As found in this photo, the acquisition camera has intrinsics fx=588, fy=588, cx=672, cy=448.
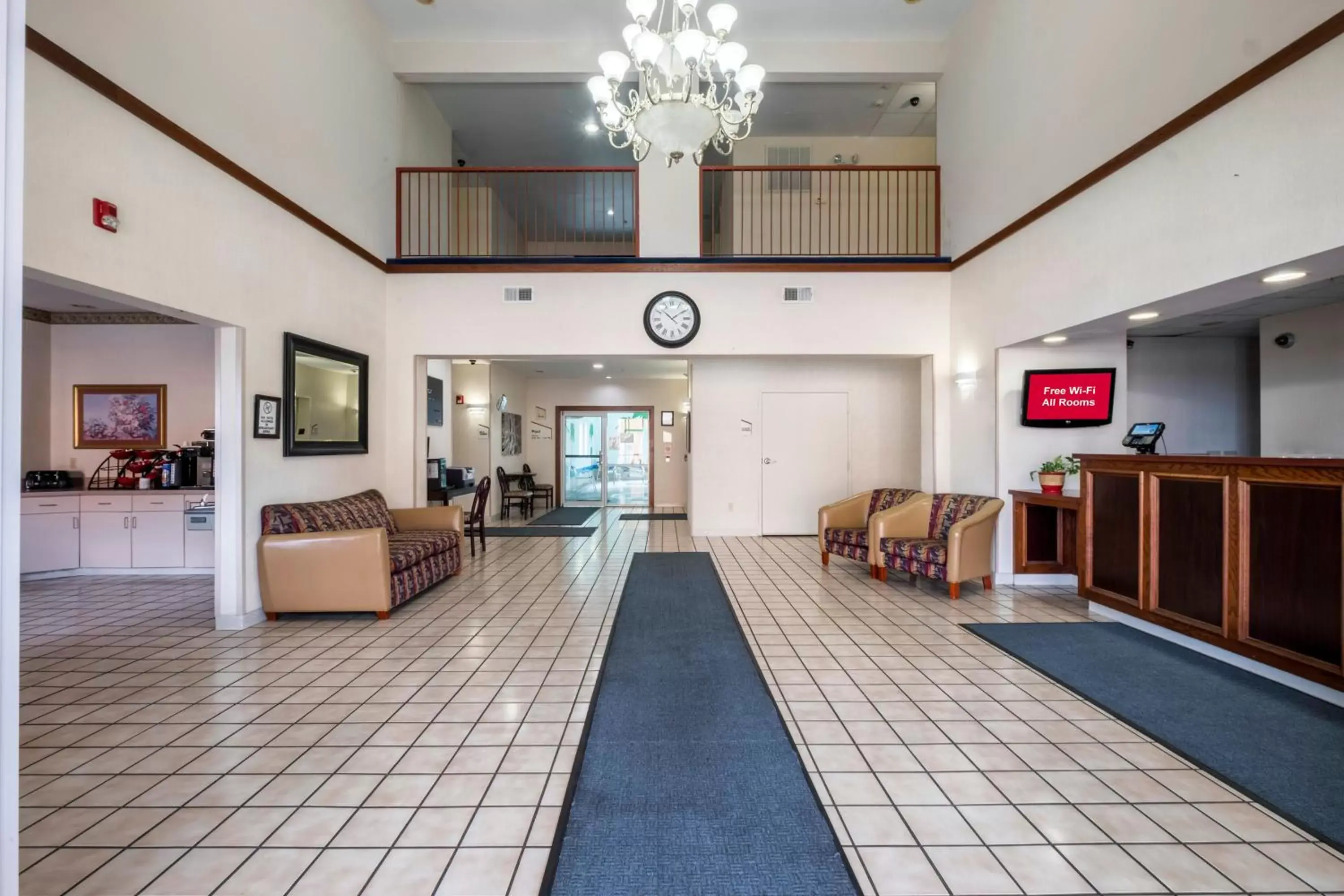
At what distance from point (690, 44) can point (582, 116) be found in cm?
516

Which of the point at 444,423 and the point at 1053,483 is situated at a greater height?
the point at 444,423

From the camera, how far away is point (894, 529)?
5.40m

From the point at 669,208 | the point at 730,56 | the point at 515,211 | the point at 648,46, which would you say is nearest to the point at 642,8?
the point at 648,46

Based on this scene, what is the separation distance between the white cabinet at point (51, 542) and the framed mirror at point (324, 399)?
2882 mm

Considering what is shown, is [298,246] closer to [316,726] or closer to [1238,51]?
[316,726]

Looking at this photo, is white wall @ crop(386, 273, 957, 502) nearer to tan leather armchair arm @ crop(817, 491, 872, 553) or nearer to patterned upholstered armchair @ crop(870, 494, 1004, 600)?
tan leather armchair arm @ crop(817, 491, 872, 553)

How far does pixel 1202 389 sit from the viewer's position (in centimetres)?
666

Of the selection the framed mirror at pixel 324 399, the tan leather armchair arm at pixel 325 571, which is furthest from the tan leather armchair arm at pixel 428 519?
the tan leather armchair arm at pixel 325 571

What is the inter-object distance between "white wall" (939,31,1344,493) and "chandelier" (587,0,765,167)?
248 centimetres

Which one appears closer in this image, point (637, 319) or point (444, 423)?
point (637, 319)

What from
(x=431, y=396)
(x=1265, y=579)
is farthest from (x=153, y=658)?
(x=1265, y=579)

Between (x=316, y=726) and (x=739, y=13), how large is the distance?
23.6 feet

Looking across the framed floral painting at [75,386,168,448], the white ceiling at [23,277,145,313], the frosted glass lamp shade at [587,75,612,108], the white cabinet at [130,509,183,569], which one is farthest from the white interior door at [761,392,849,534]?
the framed floral painting at [75,386,168,448]

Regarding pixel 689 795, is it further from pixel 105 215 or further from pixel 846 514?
pixel 846 514
